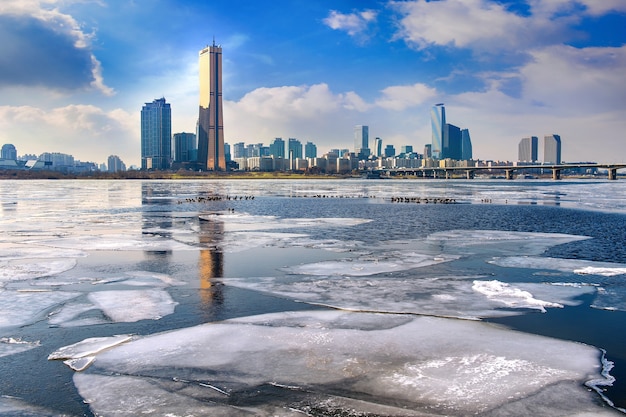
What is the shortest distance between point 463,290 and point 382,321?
408 cm

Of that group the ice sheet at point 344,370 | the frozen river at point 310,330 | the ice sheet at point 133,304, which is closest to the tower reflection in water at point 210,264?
the frozen river at point 310,330

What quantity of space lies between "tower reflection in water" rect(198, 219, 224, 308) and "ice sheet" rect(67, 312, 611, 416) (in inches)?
105

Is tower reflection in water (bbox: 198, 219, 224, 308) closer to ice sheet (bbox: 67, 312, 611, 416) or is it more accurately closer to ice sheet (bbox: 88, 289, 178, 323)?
ice sheet (bbox: 88, 289, 178, 323)

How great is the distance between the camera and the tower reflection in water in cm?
1376

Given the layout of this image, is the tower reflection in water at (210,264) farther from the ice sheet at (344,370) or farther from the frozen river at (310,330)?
the ice sheet at (344,370)

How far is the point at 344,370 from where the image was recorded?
8656 mm

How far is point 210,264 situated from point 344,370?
10.8 m

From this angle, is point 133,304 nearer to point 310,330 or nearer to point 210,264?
point 310,330

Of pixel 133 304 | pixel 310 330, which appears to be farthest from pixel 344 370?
A: pixel 133 304

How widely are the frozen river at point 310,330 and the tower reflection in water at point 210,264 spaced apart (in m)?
0.13

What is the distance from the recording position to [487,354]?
9.41 m

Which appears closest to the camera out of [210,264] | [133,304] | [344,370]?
[344,370]

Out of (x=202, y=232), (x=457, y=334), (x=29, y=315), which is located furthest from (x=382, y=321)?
(x=202, y=232)

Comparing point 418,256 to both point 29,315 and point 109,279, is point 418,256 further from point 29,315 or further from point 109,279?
point 29,315
